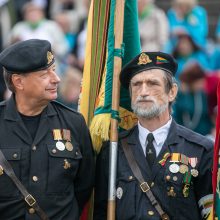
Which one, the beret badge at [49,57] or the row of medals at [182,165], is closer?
the row of medals at [182,165]

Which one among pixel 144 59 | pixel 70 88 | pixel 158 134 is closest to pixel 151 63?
pixel 144 59

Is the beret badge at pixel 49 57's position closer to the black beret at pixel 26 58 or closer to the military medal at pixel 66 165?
the black beret at pixel 26 58

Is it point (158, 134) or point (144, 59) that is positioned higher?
point (144, 59)

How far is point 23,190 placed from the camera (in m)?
7.94

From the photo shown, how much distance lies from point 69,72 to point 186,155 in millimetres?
5499

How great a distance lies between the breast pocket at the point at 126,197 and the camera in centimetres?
811

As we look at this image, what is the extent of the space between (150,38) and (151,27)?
17cm

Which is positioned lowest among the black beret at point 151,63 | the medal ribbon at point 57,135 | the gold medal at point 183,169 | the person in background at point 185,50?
the gold medal at point 183,169

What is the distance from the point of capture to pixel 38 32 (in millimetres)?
15211

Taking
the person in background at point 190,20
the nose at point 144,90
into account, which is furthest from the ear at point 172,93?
the person in background at point 190,20

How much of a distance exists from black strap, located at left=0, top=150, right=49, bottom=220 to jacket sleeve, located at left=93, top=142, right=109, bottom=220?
26.8 inches

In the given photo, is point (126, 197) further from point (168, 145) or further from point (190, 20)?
point (190, 20)

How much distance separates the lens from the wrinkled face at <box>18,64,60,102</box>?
8.17 meters

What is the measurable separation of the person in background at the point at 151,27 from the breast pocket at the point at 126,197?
263 inches
